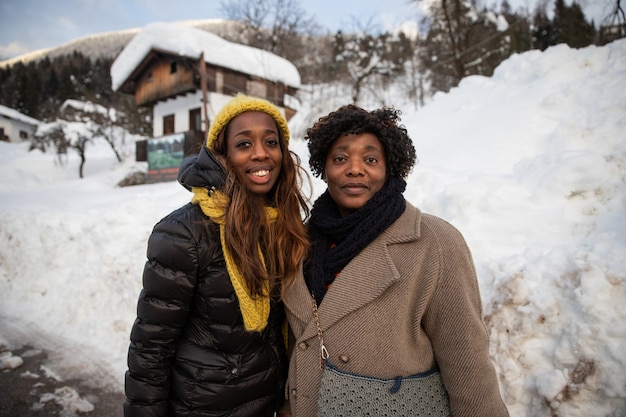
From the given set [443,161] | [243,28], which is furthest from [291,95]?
[443,161]

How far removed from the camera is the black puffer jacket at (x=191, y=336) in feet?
5.33

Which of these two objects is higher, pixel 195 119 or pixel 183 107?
pixel 183 107

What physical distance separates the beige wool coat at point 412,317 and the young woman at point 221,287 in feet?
1.20

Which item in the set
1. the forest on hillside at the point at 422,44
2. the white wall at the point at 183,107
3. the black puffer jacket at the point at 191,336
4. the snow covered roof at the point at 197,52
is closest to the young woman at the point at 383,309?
the black puffer jacket at the point at 191,336

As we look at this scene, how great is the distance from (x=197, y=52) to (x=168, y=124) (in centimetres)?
586

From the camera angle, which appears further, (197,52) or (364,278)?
(197,52)

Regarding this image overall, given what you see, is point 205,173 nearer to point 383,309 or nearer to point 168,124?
point 383,309

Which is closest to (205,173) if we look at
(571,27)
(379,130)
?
(379,130)

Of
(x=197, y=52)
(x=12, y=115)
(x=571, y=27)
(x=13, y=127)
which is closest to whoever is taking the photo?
(x=197, y=52)

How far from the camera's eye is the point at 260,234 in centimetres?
192

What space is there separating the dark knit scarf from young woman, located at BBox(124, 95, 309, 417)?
132mm

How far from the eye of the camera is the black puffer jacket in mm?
1625

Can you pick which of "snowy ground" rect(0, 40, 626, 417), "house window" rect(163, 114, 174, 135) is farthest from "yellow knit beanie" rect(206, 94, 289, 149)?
"house window" rect(163, 114, 174, 135)

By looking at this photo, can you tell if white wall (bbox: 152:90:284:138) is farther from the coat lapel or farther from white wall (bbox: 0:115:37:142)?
white wall (bbox: 0:115:37:142)
